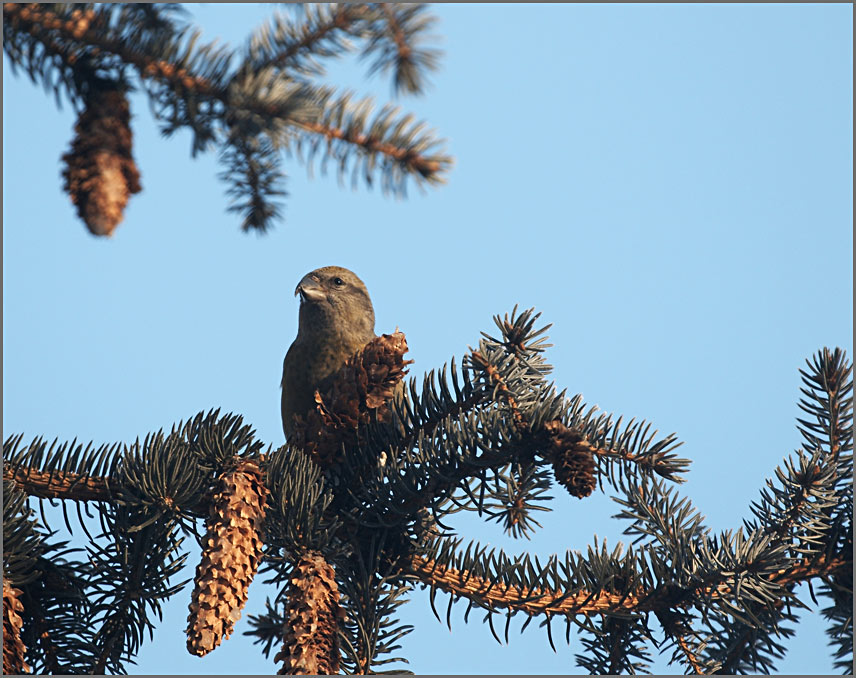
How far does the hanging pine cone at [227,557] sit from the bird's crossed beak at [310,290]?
8.19 ft

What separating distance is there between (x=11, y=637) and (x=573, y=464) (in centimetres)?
157

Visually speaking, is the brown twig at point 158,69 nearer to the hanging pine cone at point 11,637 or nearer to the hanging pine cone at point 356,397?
the hanging pine cone at point 356,397

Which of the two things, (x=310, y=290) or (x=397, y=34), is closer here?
(x=397, y=34)

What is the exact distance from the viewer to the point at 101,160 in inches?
106

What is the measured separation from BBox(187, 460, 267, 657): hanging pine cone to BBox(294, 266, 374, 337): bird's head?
2.31 meters

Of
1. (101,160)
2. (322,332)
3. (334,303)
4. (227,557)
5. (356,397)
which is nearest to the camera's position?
(227,557)

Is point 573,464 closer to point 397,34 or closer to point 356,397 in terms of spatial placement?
point 356,397

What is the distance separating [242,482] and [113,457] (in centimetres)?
43

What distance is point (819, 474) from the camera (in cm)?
258

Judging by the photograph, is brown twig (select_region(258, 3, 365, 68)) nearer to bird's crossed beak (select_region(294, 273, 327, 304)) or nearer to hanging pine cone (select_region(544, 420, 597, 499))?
hanging pine cone (select_region(544, 420, 597, 499))

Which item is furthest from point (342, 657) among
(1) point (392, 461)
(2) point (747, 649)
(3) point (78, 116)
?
(3) point (78, 116)

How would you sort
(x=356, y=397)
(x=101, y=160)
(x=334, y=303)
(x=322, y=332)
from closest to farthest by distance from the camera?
1. (x=101, y=160)
2. (x=356, y=397)
3. (x=322, y=332)
4. (x=334, y=303)

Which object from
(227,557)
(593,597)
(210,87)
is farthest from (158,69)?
(593,597)

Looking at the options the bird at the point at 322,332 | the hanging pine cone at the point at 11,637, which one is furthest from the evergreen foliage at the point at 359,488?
the bird at the point at 322,332
